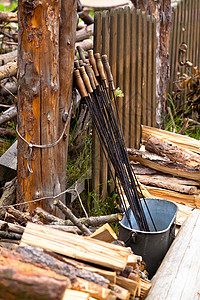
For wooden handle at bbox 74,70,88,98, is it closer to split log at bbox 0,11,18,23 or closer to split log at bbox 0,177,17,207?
split log at bbox 0,177,17,207

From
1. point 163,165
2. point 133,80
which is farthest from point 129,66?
point 163,165

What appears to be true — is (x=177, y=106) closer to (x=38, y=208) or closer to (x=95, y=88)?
(x=95, y=88)

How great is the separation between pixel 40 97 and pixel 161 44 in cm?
338

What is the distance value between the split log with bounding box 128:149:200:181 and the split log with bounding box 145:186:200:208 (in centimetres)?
29

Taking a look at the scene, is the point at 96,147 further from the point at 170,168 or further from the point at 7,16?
the point at 7,16

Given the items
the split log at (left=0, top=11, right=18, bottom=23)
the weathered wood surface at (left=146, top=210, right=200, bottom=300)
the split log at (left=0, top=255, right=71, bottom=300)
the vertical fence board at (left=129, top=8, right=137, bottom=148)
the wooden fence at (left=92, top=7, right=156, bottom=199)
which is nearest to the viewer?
the split log at (left=0, top=255, right=71, bottom=300)

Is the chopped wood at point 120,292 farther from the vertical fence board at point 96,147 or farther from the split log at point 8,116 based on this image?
the split log at point 8,116

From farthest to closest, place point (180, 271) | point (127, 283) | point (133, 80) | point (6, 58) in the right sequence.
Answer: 1. point (6, 58)
2. point (133, 80)
3. point (180, 271)
4. point (127, 283)

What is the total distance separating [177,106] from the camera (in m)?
7.21

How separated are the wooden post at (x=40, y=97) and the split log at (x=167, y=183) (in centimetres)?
142

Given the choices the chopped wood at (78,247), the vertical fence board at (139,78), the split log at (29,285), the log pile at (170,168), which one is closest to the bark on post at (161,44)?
the vertical fence board at (139,78)

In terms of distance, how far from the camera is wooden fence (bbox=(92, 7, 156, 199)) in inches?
163

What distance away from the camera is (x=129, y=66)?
4680mm

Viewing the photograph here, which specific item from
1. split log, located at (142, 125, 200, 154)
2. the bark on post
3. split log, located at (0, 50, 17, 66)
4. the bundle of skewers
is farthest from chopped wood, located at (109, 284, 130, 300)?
the bark on post
